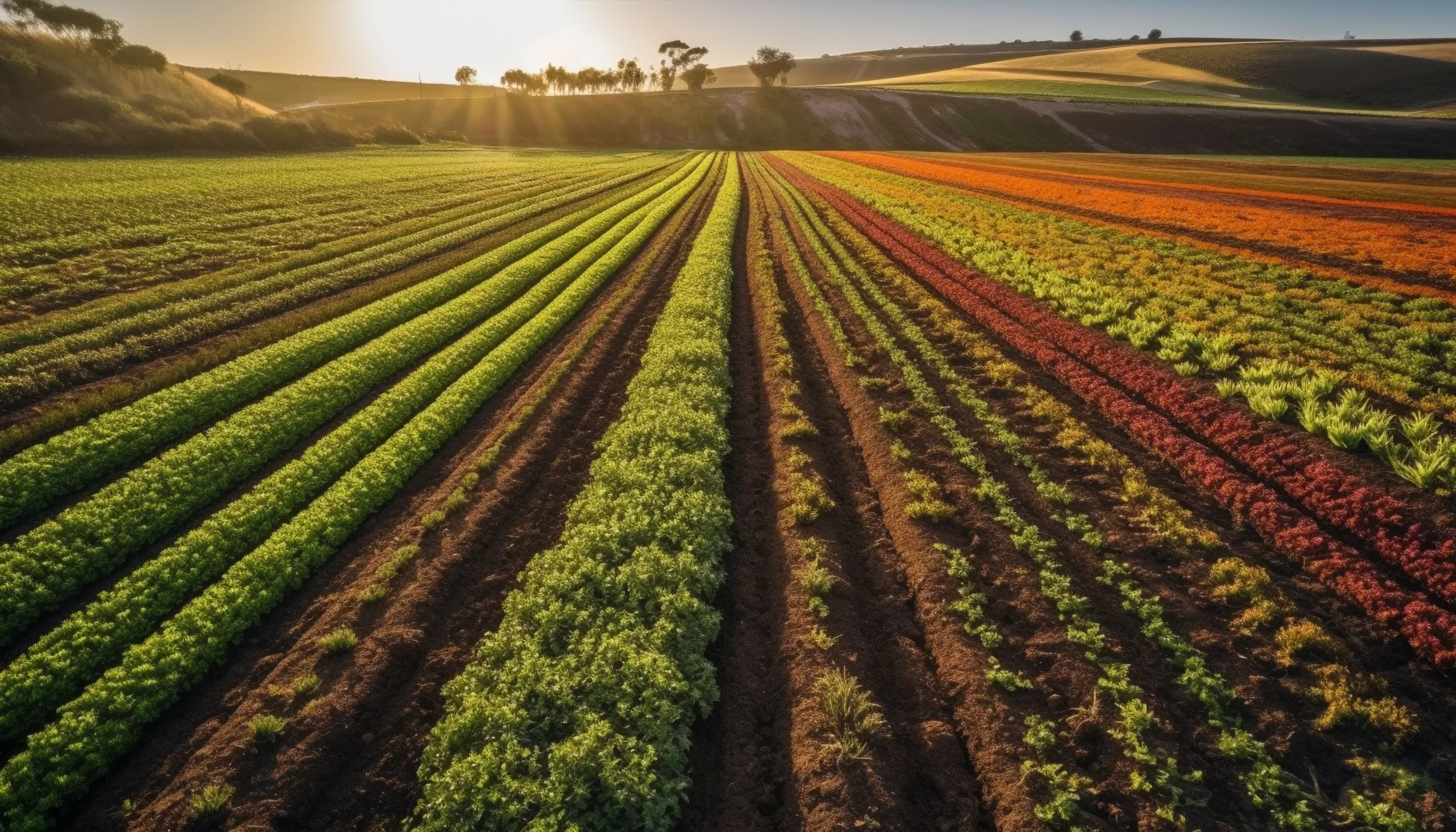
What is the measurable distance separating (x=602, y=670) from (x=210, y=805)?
521 cm

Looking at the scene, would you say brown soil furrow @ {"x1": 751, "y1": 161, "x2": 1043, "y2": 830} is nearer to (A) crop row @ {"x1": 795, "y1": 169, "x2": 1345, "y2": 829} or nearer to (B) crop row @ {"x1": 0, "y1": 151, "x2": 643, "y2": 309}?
(A) crop row @ {"x1": 795, "y1": 169, "x2": 1345, "y2": 829}

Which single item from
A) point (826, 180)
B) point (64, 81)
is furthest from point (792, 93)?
point (64, 81)

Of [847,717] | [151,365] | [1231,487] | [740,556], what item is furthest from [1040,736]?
[151,365]

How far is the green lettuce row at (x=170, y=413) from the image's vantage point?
1377 cm

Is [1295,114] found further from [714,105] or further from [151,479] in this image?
[151,479]

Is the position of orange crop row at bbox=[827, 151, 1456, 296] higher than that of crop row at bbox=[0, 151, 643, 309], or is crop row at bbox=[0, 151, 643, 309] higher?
crop row at bbox=[0, 151, 643, 309]

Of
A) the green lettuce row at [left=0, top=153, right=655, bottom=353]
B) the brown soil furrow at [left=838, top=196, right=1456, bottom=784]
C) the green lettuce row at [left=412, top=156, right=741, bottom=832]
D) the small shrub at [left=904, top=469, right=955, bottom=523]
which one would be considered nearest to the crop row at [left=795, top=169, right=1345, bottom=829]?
the brown soil furrow at [left=838, top=196, right=1456, bottom=784]

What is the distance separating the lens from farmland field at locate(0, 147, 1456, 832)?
7980 mm

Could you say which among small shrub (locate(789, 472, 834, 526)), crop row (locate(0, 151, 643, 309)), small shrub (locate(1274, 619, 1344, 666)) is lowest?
small shrub (locate(1274, 619, 1344, 666))

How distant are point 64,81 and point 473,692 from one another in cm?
11399

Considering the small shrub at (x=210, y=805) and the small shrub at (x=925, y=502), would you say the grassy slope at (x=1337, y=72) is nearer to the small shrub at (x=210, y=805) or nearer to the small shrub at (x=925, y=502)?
the small shrub at (x=925, y=502)

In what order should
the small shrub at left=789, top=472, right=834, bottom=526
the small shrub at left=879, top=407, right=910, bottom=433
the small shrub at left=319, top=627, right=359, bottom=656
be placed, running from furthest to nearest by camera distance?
the small shrub at left=879, top=407, right=910, bottom=433 → the small shrub at left=789, top=472, right=834, bottom=526 → the small shrub at left=319, top=627, right=359, bottom=656

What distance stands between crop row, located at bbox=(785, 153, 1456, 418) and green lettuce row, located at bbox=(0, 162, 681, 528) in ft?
95.0

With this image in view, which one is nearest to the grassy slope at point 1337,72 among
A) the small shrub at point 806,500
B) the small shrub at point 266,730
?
the small shrub at point 806,500
